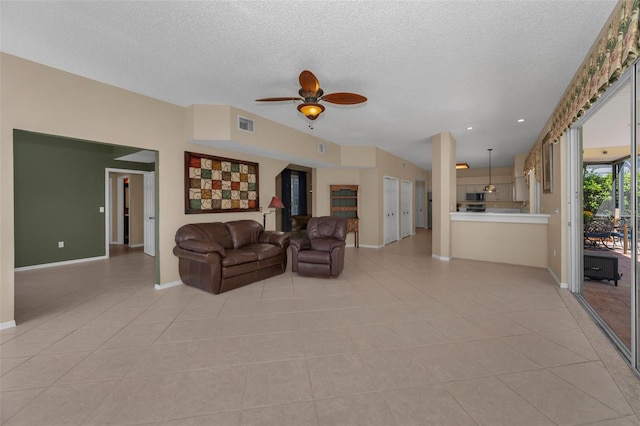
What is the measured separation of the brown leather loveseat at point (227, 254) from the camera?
3.65m

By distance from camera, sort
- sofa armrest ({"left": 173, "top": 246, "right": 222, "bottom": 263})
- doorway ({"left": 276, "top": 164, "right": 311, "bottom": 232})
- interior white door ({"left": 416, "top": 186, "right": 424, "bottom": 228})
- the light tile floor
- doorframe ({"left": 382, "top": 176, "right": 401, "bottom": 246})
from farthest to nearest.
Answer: interior white door ({"left": 416, "top": 186, "right": 424, "bottom": 228}) → doorway ({"left": 276, "top": 164, "right": 311, "bottom": 232}) → doorframe ({"left": 382, "top": 176, "right": 401, "bottom": 246}) → sofa armrest ({"left": 173, "top": 246, "right": 222, "bottom": 263}) → the light tile floor

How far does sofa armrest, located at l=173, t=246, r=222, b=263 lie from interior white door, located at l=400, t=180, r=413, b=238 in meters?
6.53

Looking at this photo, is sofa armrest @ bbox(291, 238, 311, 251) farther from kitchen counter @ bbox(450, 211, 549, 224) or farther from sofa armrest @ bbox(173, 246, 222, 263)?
kitchen counter @ bbox(450, 211, 549, 224)

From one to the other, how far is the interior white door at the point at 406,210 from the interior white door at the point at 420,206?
2.29 metres

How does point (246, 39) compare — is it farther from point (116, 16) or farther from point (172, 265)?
point (172, 265)

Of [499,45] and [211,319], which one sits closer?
[499,45]

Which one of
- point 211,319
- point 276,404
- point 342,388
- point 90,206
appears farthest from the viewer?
point 90,206

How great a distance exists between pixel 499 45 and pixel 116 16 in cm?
338

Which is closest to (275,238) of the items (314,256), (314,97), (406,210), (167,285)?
(314,256)

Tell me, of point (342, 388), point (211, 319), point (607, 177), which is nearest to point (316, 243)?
point (211, 319)

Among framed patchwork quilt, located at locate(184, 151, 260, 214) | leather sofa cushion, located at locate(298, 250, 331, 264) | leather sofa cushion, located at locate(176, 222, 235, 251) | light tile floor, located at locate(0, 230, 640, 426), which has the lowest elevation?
light tile floor, located at locate(0, 230, 640, 426)

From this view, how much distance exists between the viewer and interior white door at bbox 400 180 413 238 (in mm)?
8891

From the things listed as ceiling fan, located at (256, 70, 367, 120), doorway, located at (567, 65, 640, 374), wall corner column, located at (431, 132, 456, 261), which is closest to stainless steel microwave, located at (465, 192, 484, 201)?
doorway, located at (567, 65, 640, 374)

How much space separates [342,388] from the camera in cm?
178
